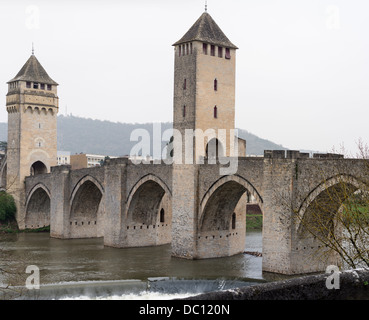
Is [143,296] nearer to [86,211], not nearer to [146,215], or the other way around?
[146,215]

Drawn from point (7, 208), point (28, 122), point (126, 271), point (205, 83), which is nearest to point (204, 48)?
point (205, 83)

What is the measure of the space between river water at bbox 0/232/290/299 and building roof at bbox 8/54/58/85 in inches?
690

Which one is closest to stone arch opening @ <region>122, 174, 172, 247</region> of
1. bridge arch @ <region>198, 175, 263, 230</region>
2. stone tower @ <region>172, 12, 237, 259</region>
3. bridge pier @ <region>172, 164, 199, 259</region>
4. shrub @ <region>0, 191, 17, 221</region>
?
bridge pier @ <region>172, 164, 199, 259</region>

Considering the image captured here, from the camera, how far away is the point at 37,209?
5119 cm

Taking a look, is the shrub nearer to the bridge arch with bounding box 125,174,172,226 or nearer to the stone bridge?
the stone bridge

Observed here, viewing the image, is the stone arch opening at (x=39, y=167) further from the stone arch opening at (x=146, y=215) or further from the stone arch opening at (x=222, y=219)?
the stone arch opening at (x=222, y=219)

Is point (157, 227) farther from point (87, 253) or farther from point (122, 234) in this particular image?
point (87, 253)

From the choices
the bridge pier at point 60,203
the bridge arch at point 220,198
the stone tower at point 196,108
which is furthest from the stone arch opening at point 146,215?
the bridge pier at point 60,203

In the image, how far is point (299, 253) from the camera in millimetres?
24734

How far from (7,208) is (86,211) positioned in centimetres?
1073

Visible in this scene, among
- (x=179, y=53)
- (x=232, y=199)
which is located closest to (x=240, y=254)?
(x=232, y=199)

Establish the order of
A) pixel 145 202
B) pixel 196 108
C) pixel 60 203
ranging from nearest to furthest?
pixel 196 108
pixel 145 202
pixel 60 203

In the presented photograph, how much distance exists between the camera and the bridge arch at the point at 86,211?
1684 inches

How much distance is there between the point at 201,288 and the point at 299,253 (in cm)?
465
